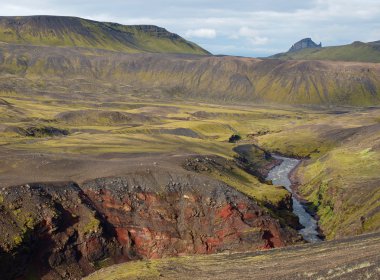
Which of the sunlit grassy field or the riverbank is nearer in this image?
the sunlit grassy field

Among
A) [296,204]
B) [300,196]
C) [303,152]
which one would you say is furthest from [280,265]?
[303,152]

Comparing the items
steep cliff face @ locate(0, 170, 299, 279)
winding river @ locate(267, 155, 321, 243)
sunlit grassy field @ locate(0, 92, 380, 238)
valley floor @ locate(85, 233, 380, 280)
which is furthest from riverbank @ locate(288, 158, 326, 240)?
valley floor @ locate(85, 233, 380, 280)

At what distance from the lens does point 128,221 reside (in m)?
79.5

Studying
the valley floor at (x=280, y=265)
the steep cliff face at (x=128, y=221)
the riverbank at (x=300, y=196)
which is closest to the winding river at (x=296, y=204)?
the riverbank at (x=300, y=196)

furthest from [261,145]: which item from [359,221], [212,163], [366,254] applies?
[366,254]

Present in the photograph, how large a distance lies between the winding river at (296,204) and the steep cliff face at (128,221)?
11117mm

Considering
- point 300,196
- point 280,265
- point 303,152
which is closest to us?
point 280,265

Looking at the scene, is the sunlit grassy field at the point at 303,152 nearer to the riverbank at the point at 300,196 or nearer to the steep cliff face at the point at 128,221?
the riverbank at the point at 300,196

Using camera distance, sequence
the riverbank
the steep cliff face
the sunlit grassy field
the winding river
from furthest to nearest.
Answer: the riverbank, the sunlit grassy field, the winding river, the steep cliff face

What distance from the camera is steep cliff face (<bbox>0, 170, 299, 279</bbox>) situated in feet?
231

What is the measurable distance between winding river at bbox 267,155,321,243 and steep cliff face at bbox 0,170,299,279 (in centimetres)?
1112

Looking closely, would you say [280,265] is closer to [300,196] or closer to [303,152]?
[300,196]

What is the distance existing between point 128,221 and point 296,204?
169ft

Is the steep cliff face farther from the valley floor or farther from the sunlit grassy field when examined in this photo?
the valley floor
